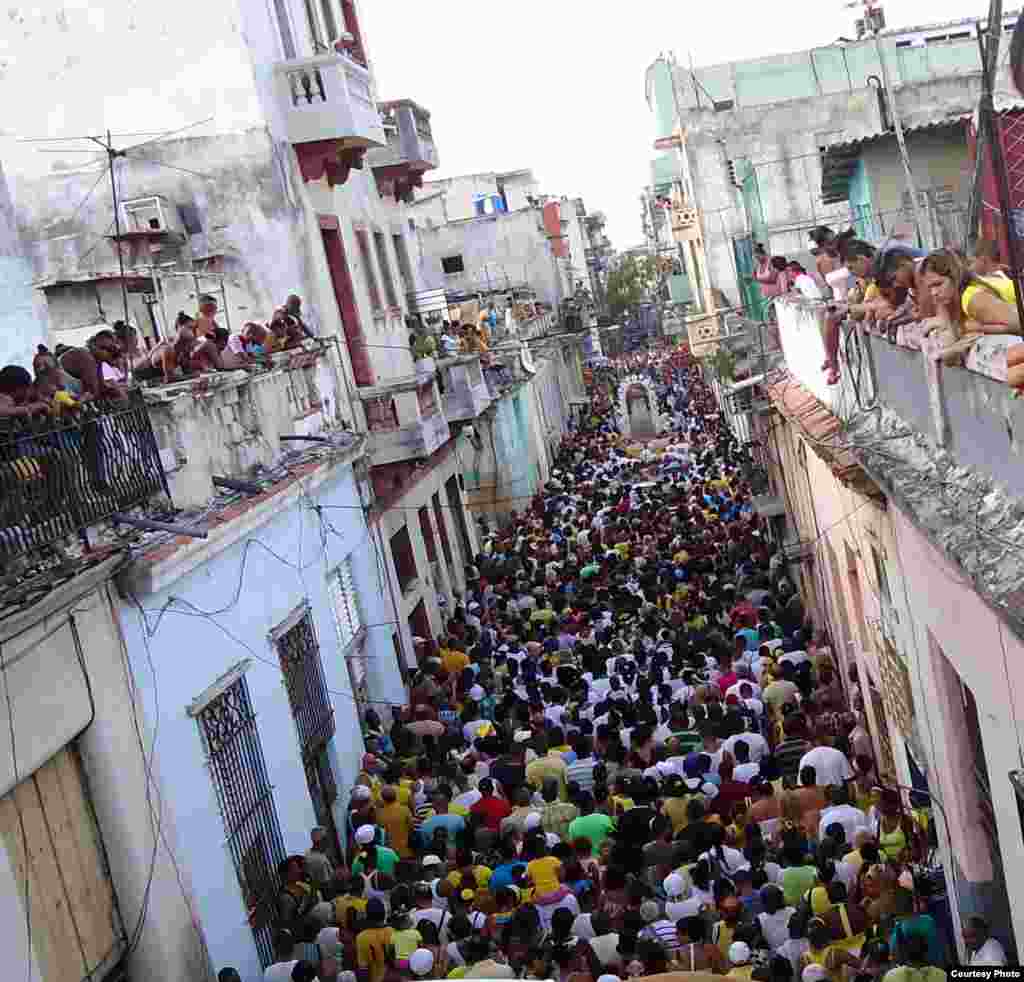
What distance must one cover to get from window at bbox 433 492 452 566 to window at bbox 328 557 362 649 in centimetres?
635

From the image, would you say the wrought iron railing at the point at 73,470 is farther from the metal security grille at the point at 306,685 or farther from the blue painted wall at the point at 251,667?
the metal security grille at the point at 306,685

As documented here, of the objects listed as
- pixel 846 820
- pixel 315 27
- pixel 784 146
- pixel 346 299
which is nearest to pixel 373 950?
pixel 846 820

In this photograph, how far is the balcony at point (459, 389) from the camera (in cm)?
2389

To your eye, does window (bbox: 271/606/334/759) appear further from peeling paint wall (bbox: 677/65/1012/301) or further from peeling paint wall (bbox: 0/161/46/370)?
peeling paint wall (bbox: 677/65/1012/301)

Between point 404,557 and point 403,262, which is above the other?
point 403,262

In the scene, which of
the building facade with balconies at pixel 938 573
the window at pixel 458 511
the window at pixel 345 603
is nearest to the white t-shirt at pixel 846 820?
the building facade with balconies at pixel 938 573

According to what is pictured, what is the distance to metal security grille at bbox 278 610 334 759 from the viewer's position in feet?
44.8

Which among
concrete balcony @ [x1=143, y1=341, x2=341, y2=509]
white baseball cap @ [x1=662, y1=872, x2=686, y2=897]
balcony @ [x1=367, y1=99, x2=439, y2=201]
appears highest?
balcony @ [x1=367, y1=99, x2=439, y2=201]

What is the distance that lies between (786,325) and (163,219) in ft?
23.4

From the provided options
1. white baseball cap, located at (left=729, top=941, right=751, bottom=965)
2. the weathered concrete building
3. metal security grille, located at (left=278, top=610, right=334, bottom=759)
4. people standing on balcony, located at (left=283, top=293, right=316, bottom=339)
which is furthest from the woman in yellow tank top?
people standing on balcony, located at (left=283, top=293, right=316, bottom=339)

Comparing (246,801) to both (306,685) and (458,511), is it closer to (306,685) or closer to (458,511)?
(306,685)

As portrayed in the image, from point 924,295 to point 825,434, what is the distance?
407 cm

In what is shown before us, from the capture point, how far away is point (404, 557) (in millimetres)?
20859

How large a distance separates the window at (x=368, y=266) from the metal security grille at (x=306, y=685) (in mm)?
8116
